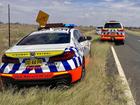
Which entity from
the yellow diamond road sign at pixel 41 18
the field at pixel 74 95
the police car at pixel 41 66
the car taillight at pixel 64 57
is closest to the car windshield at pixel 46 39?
the police car at pixel 41 66

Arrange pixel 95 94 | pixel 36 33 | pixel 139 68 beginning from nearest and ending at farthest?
pixel 95 94 < pixel 36 33 < pixel 139 68

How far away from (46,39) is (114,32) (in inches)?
820

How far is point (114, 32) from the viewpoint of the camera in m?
30.6

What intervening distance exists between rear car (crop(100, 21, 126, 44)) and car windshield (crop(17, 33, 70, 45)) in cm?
2029

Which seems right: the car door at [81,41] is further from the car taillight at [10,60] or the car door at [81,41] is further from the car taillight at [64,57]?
the car taillight at [10,60]

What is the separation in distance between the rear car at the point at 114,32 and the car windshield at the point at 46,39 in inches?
799

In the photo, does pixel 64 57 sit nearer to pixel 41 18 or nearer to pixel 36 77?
pixel 36 77

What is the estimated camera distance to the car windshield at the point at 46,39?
998 cm

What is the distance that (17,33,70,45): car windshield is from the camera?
9.98 metres

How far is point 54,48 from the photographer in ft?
29.0

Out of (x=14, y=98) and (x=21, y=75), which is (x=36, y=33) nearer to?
(x=21, y=75)

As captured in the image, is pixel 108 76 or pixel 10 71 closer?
pixel 10 71

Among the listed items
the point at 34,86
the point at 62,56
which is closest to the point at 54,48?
the point at 62,56

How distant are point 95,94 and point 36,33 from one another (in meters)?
3.61
